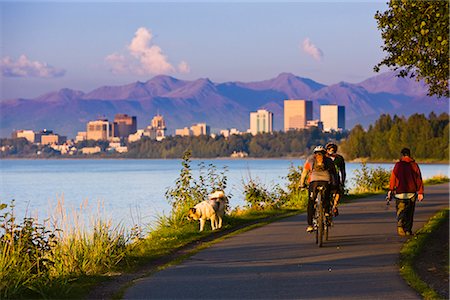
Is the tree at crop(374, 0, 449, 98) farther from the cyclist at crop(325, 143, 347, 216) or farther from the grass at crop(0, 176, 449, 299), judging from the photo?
the grass at crop(0, 176, 449, 299)

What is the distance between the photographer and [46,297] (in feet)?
35.0

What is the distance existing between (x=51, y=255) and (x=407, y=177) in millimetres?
7574

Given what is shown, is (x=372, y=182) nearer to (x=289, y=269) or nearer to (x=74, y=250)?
(x=289, y=269)

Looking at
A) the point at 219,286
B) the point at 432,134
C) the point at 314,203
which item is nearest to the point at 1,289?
the point at 219,286

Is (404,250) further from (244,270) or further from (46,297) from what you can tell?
(46,297)

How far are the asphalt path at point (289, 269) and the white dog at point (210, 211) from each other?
971 mm

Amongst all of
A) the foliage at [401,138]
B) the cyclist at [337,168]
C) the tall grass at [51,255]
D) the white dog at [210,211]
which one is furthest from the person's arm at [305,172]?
the foliage at [401,138]

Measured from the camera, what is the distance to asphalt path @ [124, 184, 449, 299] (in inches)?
419

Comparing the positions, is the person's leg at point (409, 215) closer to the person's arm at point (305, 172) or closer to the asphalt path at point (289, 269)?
the asphalt path at point (289, 269)

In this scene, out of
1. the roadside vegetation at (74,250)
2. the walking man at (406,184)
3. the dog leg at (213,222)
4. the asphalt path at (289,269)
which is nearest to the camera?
the asphalt path at (289,269)

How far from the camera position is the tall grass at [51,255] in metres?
10.9

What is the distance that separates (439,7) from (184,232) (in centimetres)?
743

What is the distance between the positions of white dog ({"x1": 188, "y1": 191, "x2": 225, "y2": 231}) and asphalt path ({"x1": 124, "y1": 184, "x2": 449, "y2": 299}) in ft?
3.19

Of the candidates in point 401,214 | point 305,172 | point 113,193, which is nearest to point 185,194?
point 305,172
